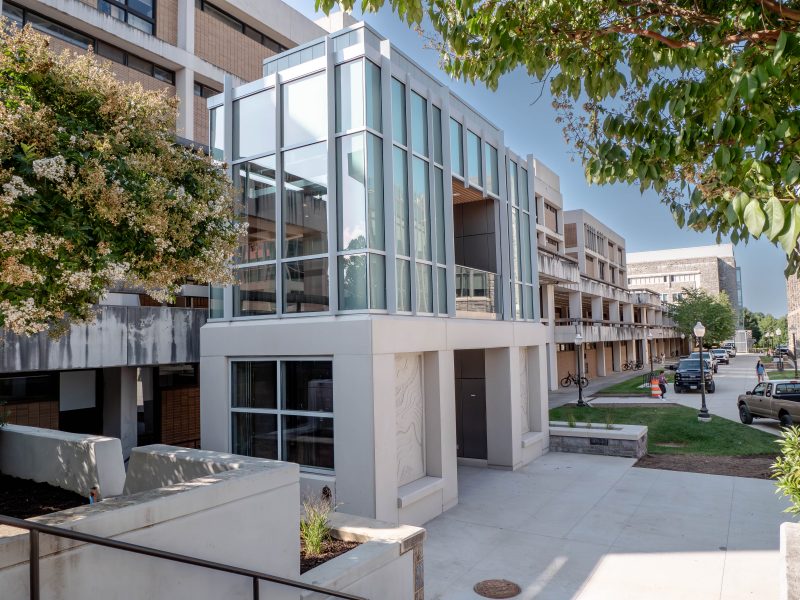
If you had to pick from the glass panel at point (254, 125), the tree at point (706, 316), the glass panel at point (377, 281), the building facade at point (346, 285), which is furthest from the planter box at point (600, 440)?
the tree at point (706, 316)

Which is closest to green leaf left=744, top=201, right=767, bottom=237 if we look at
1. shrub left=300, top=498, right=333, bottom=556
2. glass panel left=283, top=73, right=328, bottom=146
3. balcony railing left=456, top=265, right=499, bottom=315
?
shrub left=300, top=498, right=333, bottom=556

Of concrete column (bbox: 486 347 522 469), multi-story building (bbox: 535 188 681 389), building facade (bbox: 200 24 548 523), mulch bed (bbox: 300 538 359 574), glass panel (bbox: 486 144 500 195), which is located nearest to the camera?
mulch bed (bbox: 300 538 359 574)

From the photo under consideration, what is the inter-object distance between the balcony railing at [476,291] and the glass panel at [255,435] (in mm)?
4875

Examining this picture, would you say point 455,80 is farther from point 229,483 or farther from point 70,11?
point 70,11

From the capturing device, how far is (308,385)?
10336mm

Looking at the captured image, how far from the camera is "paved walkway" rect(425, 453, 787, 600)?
7.72 metres

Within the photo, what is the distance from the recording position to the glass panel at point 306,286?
10375 mm

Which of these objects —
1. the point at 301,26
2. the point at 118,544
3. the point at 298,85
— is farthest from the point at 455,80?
the point at 301,26

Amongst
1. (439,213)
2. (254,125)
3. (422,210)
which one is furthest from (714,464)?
(254,125)

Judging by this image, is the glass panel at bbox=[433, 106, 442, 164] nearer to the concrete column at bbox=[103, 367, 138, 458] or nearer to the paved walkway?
the paved walkway

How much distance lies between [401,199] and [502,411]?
6.49 metres

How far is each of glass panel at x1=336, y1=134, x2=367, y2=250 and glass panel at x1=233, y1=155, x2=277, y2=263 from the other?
1.69 m

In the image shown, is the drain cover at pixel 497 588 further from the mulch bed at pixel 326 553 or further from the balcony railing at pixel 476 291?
the balcony railing at pixel 476 291

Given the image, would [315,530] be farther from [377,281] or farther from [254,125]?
[254,125]
